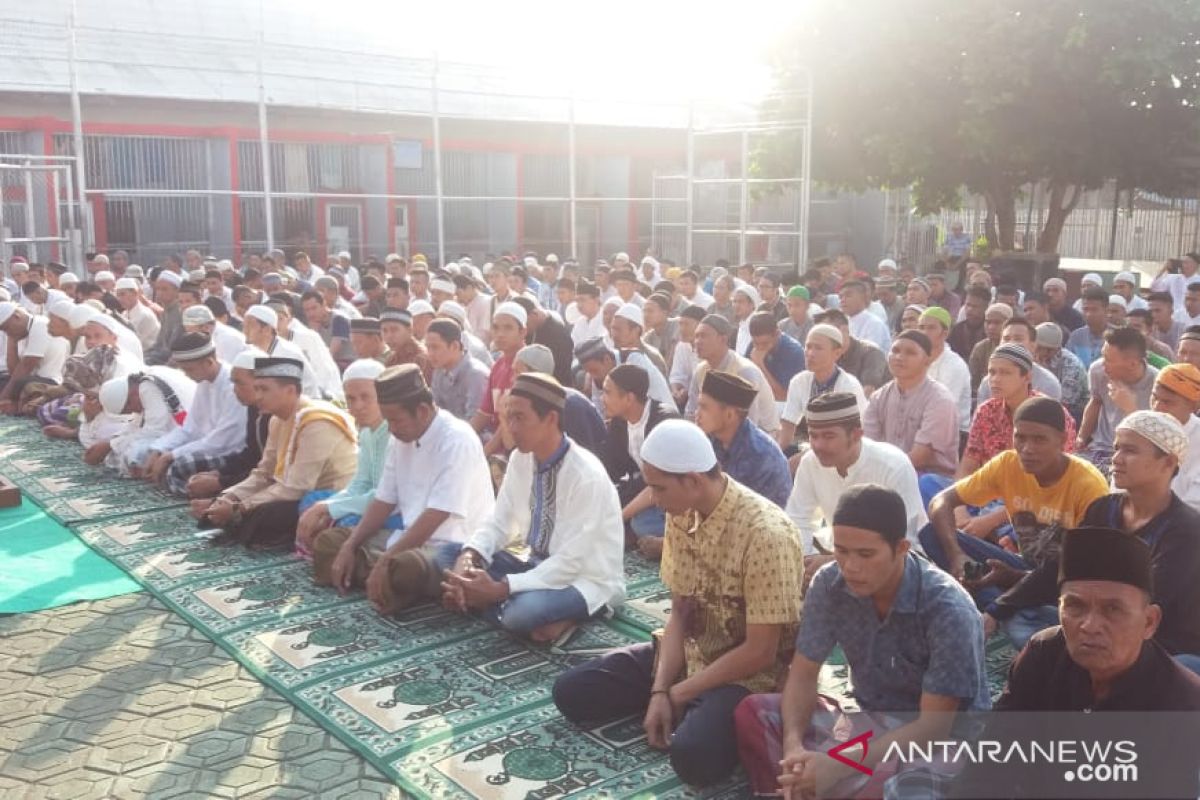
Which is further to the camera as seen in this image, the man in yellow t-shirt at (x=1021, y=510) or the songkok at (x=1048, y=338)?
the songkok at (x=1048, y=338)

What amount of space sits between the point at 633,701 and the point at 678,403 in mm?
4867

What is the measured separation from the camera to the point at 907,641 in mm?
3029

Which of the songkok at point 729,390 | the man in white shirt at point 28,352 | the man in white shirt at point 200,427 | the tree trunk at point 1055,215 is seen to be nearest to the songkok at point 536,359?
the songkok at point 729,390

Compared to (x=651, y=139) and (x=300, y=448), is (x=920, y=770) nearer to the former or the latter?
(x=300, y=448)

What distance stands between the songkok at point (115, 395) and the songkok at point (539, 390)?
4189mm

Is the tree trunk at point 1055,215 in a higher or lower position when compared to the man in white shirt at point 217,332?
higher

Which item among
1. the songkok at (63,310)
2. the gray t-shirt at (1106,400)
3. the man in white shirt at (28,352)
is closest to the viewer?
the gray t-shirt at (1106,400)

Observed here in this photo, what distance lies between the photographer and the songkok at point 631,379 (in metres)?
5.84

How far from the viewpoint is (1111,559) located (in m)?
2.60

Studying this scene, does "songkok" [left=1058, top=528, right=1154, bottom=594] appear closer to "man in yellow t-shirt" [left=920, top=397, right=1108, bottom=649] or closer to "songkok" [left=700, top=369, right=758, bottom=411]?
"man in yellow t-shirt" [left=920, top=397, right=1108, bottom=649]

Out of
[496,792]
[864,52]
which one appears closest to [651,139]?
[864,52]

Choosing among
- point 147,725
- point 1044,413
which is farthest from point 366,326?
point 1044,413

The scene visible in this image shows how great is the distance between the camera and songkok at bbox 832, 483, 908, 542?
9.53 feet

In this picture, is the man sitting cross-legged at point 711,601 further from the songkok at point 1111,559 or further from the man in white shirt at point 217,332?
the man in white shirt at point 217,332
